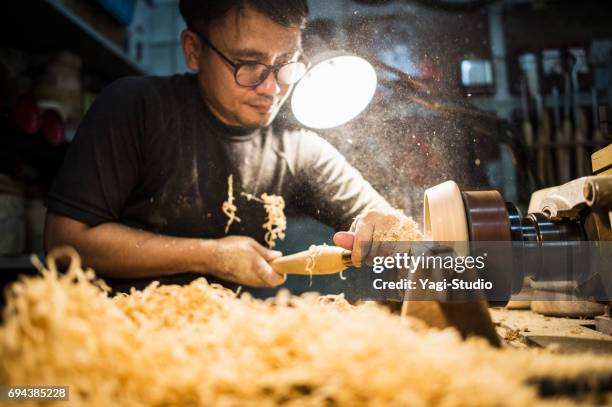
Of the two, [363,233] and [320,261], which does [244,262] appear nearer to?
[320,261]

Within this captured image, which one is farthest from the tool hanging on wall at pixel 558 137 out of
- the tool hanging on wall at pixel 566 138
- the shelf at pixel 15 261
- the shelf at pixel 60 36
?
the shelf at pixel 15 261

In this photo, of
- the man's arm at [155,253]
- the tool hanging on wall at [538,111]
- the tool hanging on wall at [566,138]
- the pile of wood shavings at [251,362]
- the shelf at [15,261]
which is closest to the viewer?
the pile of wood shavings at [251,362]

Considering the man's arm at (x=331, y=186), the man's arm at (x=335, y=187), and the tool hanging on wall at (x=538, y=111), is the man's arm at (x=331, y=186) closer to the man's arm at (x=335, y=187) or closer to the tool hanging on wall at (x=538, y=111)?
the man's arm at (x=335, y=187)

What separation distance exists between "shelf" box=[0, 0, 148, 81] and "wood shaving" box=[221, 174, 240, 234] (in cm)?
91

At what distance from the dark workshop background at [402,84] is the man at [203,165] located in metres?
0.09

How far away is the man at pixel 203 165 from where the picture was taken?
113cm

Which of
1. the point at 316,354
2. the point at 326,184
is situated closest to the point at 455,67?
the point at 326,184

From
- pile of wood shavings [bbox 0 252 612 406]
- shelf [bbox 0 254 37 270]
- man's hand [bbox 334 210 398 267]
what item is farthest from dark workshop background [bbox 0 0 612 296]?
pile of wood shavings [bbox 0 252 612 406]

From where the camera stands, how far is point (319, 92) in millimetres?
1160

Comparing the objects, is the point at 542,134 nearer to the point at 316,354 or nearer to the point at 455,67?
the point at 455,67

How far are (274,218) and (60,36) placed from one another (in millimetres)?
1215

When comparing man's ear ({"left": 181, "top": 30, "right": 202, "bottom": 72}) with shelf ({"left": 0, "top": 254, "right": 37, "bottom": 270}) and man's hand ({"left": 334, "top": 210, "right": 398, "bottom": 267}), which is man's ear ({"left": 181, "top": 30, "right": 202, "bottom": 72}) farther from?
shelf ({"left": 0, "top": 254, "right": 37, "bottom": 270})

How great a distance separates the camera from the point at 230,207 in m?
1.23

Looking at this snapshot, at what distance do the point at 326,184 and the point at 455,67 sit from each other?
0.54 metres
